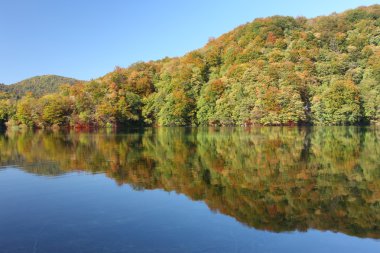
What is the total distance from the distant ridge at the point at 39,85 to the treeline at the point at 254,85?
61271 millimetres

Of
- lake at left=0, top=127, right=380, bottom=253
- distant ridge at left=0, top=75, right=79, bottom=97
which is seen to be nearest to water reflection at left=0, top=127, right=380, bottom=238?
lake at left=0, top=127, right=380, bottom=253

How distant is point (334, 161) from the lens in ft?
65.4

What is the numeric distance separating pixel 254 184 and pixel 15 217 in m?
8.88

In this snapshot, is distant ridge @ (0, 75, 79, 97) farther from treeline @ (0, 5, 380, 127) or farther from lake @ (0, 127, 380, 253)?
lake @ (0, 127, 380, 253)

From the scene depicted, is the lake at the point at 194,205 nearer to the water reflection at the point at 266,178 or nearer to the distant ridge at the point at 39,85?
the water reflection at the point at 266,178

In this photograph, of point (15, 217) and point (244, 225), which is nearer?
point (244, 225)

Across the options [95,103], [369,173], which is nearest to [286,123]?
[95,103]

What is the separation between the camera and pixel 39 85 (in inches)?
6683

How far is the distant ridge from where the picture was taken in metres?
155

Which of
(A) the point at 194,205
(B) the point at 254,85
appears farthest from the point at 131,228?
(B) the point at 254,85

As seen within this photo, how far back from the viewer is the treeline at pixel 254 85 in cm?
6225

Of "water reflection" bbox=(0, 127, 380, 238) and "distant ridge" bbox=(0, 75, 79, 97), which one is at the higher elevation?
"distant ridge" bbox=(0, 75, 79, 97)

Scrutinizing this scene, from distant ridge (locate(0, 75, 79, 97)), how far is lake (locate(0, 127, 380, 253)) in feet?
478

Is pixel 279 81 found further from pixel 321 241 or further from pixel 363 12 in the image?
pixel 321 241
